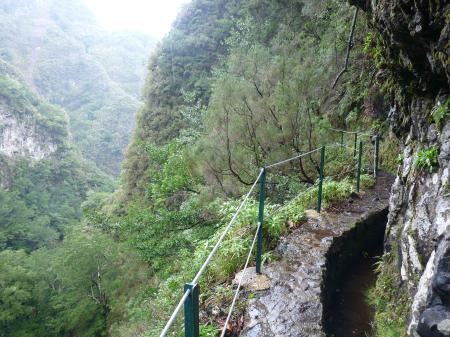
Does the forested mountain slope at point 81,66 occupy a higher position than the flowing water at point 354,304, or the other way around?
the forested mountain slope at point 81,66

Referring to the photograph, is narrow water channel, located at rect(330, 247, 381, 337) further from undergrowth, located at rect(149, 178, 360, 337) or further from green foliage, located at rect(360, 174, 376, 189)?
green foliage, located at rect(360, 174, 376, 189)

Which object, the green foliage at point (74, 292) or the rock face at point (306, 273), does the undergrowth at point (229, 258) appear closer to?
the rock face at point (306, 273)

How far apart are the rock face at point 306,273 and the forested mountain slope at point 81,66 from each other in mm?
75391

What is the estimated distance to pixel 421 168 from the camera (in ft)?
9.53

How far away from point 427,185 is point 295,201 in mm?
3047

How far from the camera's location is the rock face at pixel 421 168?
1.95 metres

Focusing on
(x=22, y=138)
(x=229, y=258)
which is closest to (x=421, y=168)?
(x=229, y=258)

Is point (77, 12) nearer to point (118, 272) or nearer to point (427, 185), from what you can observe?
point (118, 272)

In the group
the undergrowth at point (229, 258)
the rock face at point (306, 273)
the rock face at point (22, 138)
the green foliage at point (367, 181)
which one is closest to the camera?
the rock face at point (306, 273)

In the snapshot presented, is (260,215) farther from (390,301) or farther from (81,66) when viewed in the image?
(81,66)

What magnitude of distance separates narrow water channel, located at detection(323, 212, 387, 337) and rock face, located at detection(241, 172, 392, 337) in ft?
0.08

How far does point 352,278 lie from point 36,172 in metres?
63.2

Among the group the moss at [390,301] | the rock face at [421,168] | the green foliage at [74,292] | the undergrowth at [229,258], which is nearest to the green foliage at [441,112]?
the rock face at [421,168]

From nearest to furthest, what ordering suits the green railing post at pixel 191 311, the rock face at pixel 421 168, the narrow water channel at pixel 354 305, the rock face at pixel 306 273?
the green railing post at pixel 191 311, the rock face at pixel 421 168, the rock face at pixel 306 273, the narrow water channel at pixel 354 305
